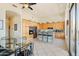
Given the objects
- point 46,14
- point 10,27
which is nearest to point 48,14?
point 46,14

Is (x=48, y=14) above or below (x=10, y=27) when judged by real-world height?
above

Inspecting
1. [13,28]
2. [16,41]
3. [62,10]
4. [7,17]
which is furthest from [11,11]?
[62,10]

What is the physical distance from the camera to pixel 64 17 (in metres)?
3.69

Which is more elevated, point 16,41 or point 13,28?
point 13,28

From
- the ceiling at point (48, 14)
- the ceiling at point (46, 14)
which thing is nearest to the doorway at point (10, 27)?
the ceiling at point (46, 14)

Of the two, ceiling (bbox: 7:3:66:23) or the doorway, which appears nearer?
ceiling (bbox: 7:3:66:23)

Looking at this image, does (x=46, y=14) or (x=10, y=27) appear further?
(x=10, y=27)

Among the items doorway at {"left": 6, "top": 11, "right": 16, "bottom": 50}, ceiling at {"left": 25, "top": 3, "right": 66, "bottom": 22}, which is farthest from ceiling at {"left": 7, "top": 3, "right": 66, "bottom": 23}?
doorway at {"left": 6, "top": 11, "right": 16, "bottom": 50}

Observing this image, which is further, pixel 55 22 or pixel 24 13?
pixel 24 13

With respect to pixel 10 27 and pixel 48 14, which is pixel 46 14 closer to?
pixel 48 14

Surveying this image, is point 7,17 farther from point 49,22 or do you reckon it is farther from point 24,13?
point 49,22

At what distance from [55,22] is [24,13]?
968 mm

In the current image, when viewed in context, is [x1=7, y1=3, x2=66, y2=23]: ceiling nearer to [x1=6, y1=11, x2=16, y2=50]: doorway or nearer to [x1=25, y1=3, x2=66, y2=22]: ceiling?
[x1=25, y1=3, x2=66, y2=22]: ceiling

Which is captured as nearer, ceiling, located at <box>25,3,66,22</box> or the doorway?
ceiling, located at <box>25,3,66,22</box>
